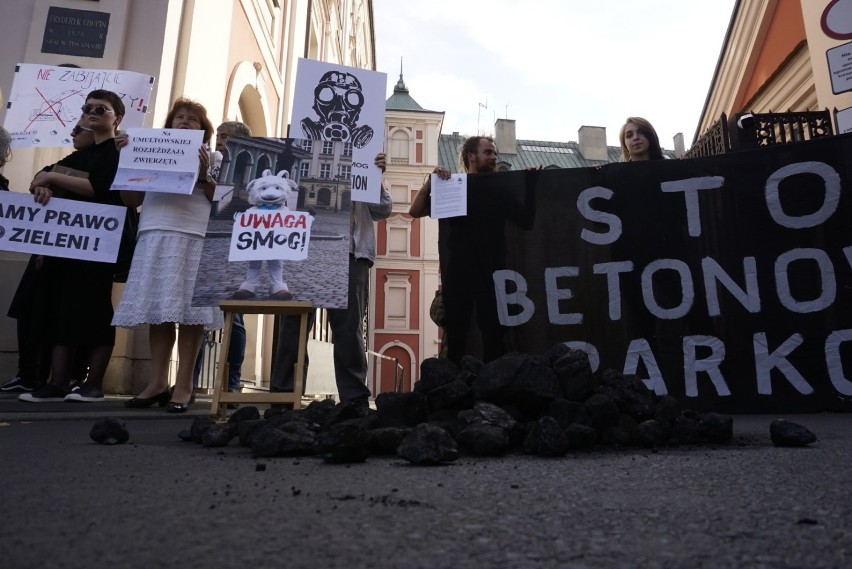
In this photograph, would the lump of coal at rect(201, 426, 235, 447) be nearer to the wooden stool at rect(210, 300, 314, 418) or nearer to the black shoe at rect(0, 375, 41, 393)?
the wooden stool at rect(210, 300, 314, 418)

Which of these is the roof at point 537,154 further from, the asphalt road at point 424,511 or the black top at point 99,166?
the asphalt road at point 424,511

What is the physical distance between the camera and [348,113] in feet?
12.5

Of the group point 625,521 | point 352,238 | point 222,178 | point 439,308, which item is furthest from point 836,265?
point 222,178

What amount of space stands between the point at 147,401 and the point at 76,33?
13.7 ft

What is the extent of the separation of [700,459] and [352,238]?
241cm

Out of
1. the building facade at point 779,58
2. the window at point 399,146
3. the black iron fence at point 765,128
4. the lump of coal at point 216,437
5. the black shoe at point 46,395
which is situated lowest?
the lump of coal at point 216,437

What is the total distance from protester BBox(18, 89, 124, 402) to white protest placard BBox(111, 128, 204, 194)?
0.47 m

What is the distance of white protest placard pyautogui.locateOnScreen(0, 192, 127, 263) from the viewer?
3645 mm

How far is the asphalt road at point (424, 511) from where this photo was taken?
90cm

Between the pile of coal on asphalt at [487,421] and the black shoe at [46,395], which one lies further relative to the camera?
the black shoe at [46,395]

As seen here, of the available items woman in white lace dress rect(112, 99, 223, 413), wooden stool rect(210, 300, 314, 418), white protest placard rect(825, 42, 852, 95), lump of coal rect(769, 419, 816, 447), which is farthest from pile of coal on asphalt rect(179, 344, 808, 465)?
white protest placard rect(825, 42, 852, 95)

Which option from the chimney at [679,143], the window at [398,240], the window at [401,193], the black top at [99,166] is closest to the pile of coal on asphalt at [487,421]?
the black top at [99,166]

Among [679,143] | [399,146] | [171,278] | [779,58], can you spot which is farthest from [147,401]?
[679,143]

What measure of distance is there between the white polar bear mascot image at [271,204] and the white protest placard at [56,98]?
1584mm
